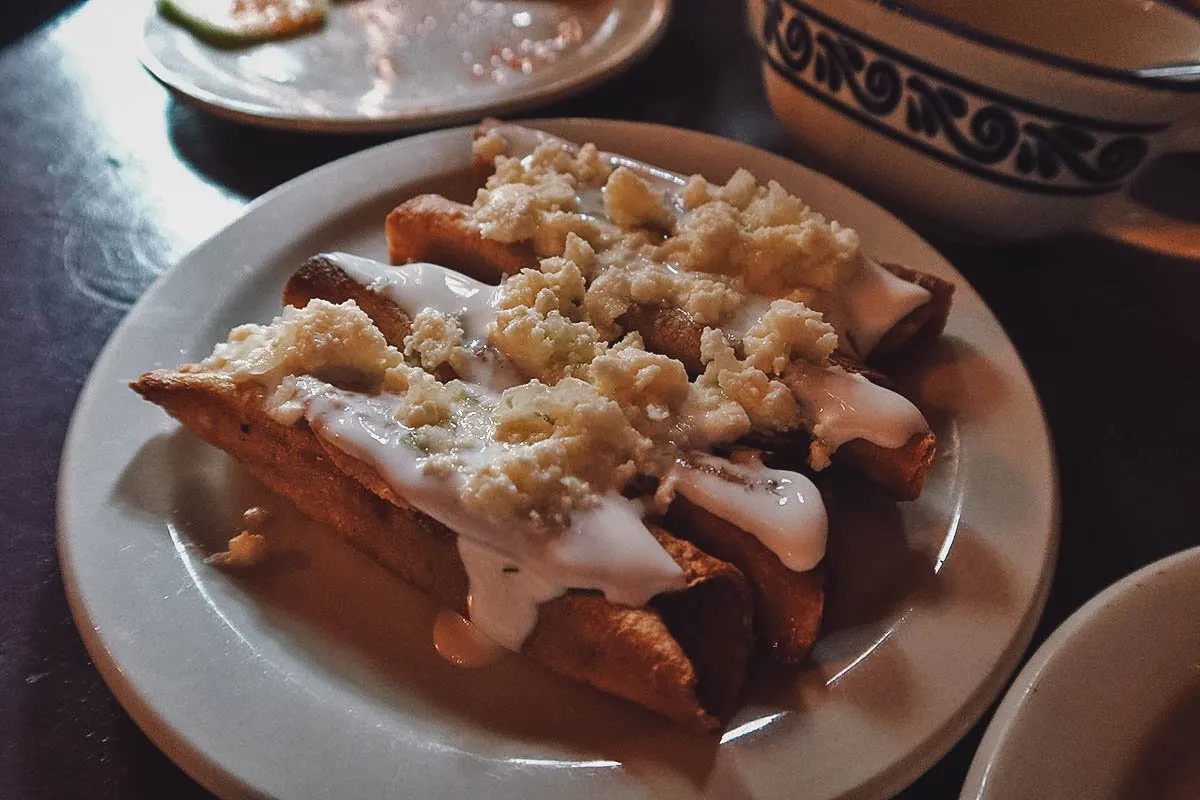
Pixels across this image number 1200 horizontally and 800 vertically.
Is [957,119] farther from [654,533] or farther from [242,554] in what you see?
[242,554]

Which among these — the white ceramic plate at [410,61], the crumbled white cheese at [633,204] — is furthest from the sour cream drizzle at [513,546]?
the white ceramic plate at [410,61]

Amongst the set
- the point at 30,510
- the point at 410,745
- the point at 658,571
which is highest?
the point at 658,571

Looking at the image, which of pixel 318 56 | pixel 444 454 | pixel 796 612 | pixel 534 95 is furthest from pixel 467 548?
pixel 318 56

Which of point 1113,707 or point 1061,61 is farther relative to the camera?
point 1061,61

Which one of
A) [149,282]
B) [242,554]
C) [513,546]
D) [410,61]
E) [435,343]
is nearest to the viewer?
[513,546]

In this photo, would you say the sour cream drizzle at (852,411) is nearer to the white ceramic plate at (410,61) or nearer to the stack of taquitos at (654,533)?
the stack of taquitos at (654,533)

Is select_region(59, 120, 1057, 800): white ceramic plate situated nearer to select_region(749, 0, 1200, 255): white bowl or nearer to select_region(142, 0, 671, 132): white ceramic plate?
select_region(749, 0, 1200, 255): white bowl

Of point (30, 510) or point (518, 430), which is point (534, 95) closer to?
point (518, 430)

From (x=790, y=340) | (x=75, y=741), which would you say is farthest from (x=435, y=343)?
(x=75, y=741)
